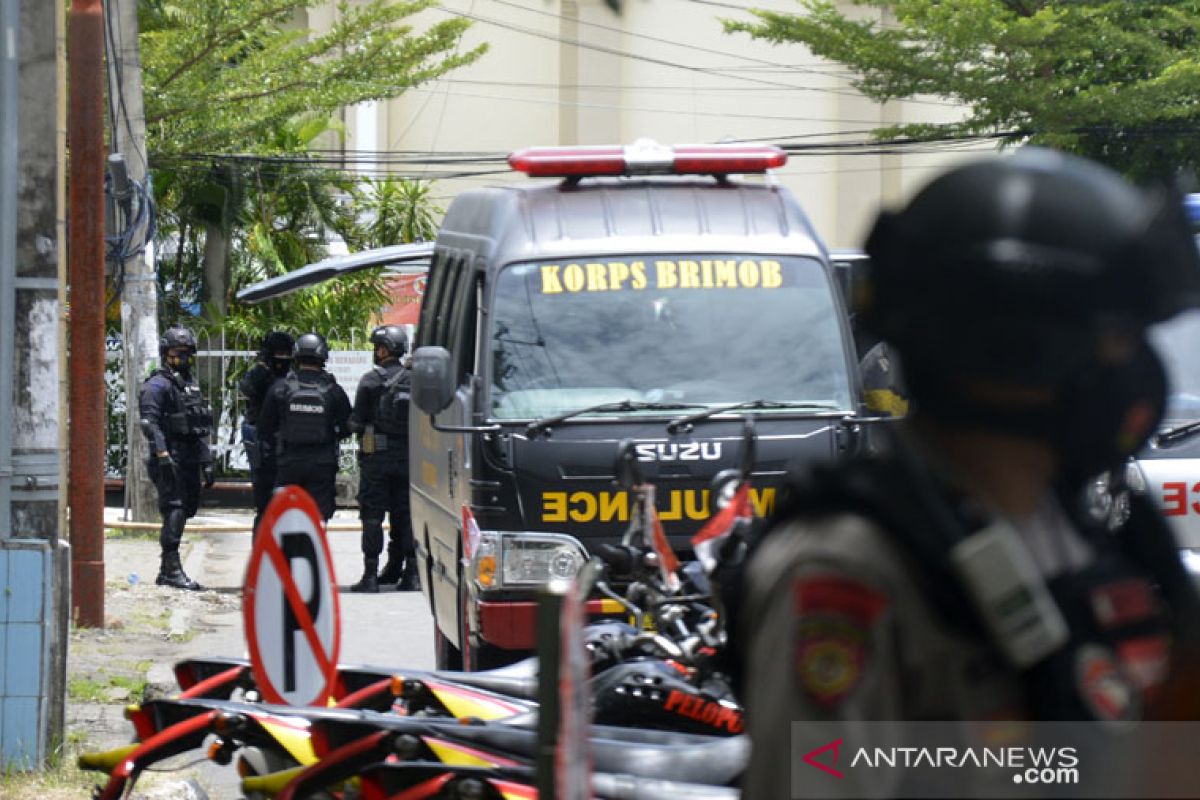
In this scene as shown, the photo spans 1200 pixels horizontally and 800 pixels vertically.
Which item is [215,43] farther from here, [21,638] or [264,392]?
[21,638]

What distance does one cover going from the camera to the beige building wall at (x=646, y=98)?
116 feet

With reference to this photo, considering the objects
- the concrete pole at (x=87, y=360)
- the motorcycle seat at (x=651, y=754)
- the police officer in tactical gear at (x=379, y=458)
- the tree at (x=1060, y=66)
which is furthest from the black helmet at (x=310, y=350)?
the tree at (x=1060, y=66)

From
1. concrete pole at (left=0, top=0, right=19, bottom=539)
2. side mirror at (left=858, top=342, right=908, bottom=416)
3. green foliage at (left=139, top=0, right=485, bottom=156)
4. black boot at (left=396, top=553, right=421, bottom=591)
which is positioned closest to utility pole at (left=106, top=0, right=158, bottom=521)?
black boot at (left=396, top=553, right=421, bottom=591)

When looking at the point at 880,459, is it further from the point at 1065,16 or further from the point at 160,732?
the point at 1065,16

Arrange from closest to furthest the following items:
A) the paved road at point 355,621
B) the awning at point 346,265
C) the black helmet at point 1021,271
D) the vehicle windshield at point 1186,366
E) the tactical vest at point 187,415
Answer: the black helmet at point 1021,271 < the vehicle windshield at point 1186,366 < the paved road at point 355,621 < the awning at point 346,265 < the tactical vest at point 187,415

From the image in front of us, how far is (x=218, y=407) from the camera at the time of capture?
73.9ft

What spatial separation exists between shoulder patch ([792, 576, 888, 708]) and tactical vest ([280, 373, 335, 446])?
11.3 metres

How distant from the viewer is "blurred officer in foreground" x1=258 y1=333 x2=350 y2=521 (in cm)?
1296

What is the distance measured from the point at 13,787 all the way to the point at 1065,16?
19.6m

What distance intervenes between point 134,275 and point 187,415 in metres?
4.90

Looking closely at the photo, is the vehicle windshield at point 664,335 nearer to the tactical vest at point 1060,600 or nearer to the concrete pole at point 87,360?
the concrete pole at point 87,360

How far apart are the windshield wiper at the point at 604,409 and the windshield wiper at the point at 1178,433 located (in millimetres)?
2273

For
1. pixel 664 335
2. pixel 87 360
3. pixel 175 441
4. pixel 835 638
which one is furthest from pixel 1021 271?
pixel 175 441

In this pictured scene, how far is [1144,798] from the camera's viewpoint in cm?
192
